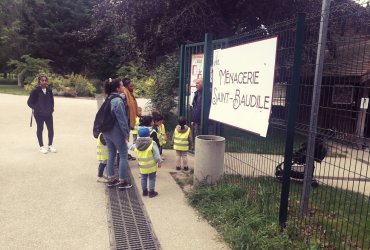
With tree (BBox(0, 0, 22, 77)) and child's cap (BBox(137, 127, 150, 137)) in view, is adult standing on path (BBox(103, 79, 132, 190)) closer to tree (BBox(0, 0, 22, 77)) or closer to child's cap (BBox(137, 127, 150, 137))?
child's cap (BBox(137, 127, 150, 137))

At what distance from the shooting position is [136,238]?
A: 158 inches

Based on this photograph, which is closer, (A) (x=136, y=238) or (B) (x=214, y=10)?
(A) (x=136, y=238)

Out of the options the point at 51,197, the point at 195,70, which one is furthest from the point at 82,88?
the point at 51,197

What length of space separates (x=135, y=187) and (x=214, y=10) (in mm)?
7623

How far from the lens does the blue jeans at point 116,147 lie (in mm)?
5582

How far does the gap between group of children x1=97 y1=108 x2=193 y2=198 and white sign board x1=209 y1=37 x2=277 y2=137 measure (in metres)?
1.01

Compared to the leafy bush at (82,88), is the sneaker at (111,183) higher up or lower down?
lower down

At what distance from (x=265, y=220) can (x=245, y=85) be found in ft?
5.63

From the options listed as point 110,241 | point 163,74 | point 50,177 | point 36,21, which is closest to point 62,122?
point 163,74

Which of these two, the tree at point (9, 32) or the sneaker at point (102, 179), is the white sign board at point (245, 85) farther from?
the tree at point (9, 32)

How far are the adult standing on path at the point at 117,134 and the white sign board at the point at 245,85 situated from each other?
1472 mm

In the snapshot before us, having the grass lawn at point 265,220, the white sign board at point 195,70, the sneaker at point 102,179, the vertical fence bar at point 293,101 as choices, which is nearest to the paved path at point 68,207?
the sneaker at point 102,179

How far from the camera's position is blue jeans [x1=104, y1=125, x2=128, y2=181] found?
18.3 feet

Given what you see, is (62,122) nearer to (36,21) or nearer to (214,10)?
(214,10)
